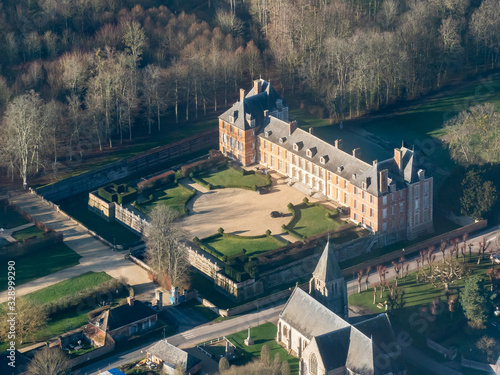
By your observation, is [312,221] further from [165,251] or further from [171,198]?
[165,251]

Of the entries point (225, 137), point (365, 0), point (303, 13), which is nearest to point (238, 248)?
point (225, 137)

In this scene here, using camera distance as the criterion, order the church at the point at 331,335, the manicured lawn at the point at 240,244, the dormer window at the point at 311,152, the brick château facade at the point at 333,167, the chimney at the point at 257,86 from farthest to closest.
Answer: the chimney at the point at 257,86 → the dormer window at the point at 311,152 → the brick château facade at the point at 333,167 → the manicured lawn at the point at 240,244 → the church at the point at 331,335

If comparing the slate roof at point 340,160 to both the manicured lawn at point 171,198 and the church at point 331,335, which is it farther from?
the church at point 331,335

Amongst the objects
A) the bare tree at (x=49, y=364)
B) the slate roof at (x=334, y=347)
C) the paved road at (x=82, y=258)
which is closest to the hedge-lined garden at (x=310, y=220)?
the paved road at (x=82, y=258)

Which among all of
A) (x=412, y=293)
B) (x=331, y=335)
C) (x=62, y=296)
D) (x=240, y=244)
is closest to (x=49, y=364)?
(x=62, y=296)

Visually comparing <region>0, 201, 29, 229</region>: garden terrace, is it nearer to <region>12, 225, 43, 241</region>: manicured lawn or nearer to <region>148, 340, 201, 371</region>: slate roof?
<region>12, 225, 43, 241</region>: manicured lawn

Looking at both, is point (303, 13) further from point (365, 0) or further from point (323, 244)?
point (323, 244)
